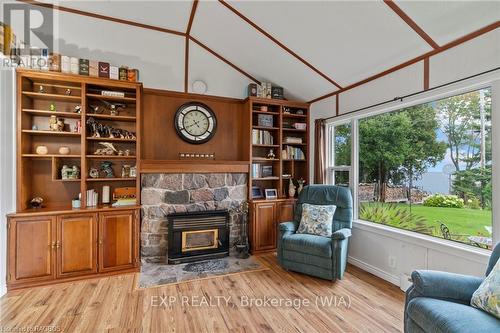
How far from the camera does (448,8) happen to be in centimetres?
198

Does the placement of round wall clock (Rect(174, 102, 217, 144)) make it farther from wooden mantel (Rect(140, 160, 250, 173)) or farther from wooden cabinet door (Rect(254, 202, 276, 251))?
wooden cabinet door (Rect(254, 202, 276, 251))

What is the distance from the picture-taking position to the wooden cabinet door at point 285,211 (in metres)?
3.98

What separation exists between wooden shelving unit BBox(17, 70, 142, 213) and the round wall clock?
66 centimetres

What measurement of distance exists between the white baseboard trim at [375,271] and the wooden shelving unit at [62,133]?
124 inches

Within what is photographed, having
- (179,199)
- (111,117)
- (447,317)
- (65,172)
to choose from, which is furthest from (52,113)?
(447,317)

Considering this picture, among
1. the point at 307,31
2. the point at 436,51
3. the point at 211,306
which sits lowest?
the point at 211,306

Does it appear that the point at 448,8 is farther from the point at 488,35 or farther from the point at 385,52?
the point at 385,52

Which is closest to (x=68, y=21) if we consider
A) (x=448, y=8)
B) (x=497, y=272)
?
(x=448, y=8)

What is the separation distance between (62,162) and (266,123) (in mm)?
3017

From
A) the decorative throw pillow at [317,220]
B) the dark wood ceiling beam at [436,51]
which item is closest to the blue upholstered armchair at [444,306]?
the decorative throw pillow at [317,220]

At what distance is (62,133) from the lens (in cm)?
296

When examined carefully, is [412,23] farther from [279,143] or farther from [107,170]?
[107,170]

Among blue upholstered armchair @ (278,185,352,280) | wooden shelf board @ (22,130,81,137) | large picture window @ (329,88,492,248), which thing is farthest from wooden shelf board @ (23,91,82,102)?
large picture window @ (329,88,492,248)

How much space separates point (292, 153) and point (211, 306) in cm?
275
